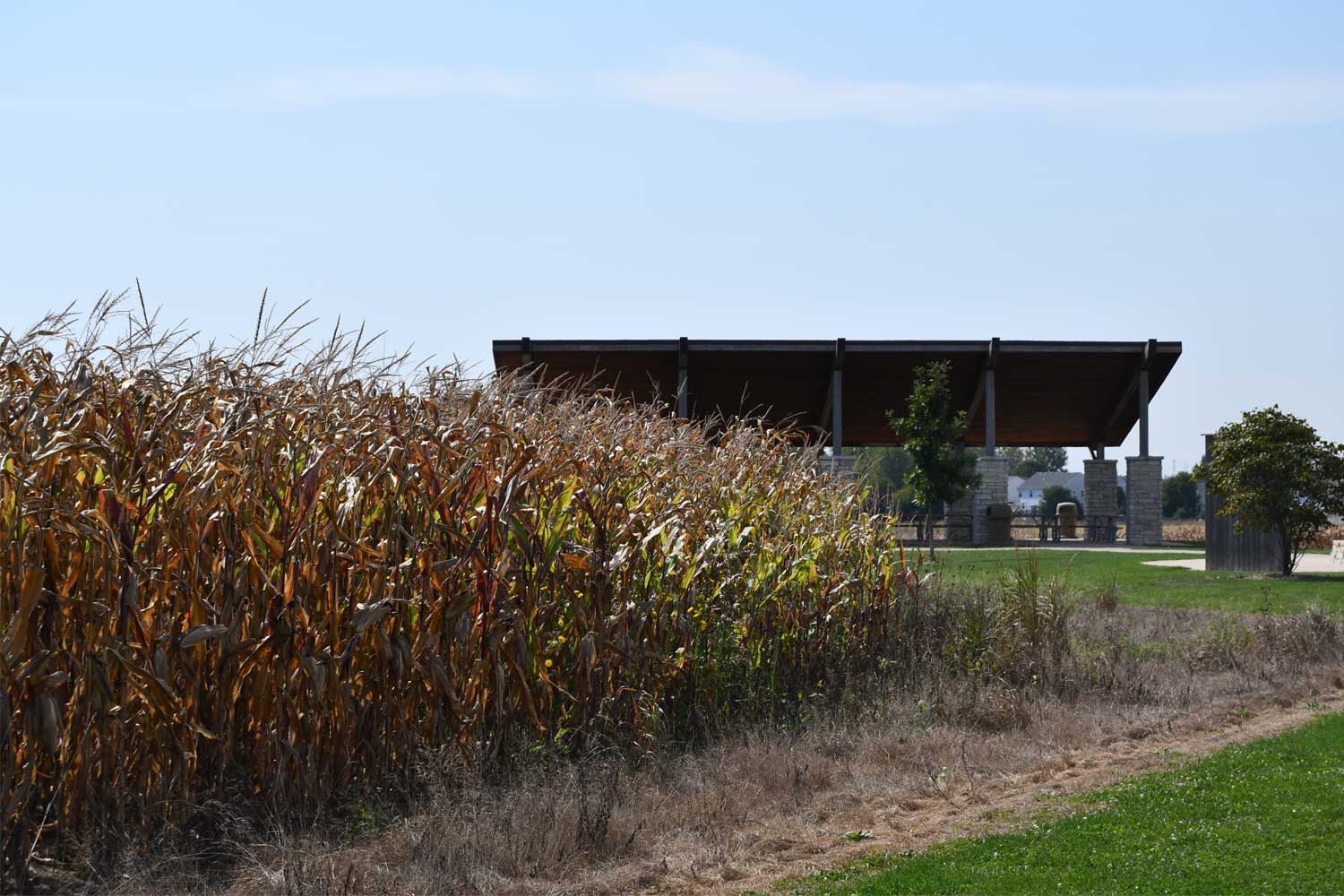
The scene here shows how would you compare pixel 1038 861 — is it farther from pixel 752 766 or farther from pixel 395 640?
pixel 395 640

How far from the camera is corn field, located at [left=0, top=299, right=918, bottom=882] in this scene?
14.6 feet

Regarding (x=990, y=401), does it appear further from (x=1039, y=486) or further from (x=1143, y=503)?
(x=1039, y=486)

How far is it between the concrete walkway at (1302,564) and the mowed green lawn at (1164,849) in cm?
1646

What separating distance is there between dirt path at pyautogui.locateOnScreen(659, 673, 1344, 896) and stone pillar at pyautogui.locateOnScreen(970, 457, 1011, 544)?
24323 millimetres

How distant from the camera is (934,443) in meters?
30.5

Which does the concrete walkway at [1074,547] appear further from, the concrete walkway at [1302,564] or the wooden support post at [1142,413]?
the wooden support post at [1142,413]

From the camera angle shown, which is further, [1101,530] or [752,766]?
[1101,530]

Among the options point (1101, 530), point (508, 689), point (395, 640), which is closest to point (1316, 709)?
point (508, 689)

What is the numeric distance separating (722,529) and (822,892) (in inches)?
113

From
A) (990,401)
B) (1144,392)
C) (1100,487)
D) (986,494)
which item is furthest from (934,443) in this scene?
(1100,487)

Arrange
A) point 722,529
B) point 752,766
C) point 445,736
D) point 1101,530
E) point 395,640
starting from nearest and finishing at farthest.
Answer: point 395,640
point 445,736
point 752,766
point 722,529
point 1101,530

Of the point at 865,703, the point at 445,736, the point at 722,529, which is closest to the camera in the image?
the point at 445,736

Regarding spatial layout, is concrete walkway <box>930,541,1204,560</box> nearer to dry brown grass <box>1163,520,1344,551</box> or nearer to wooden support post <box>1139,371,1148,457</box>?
wooden support post <box>1139,371,1148,457</box>

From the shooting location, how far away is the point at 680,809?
18.6ft
